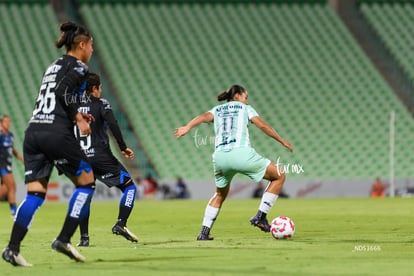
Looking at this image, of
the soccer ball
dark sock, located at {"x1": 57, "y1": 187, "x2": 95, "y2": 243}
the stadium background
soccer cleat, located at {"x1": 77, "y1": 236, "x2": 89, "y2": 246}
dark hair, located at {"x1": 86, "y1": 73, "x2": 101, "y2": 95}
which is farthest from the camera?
the stadium background

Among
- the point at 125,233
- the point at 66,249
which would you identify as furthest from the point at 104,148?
the point at 66,249

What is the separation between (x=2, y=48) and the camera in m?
34.1

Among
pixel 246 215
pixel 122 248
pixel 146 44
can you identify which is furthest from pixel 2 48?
pixel 122 248

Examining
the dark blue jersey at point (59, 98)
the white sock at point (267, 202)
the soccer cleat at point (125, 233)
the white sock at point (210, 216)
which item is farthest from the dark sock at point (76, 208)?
the white sock at point (267, 202)

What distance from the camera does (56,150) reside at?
29.3 ft

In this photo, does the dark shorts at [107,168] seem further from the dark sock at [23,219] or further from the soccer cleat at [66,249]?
the soccer cleat at [66,249]

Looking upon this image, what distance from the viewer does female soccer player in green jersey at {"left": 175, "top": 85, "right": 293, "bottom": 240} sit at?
40.7ft

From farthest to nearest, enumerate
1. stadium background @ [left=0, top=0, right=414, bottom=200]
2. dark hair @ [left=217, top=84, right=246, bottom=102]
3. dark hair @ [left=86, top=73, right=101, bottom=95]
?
stadium background @ [left=0, top=0, right=414, bottom=200] < dark hair @ [left=217, top=84, right=246, bottom=102] < dark hair @ [left=86, top=73, right=101, bottom=95]

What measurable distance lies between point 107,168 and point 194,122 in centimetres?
133

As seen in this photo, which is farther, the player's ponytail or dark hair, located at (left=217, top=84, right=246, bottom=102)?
dark hair, located at (left=217, top=84, right=246, bottom=102)

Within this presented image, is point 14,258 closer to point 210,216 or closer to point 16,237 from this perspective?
point 16,237

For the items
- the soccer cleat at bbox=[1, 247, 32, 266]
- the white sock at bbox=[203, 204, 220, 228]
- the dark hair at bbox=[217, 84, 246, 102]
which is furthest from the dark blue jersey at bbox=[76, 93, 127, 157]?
the soccer cleat at bbox=[1, 247, 32, 266]

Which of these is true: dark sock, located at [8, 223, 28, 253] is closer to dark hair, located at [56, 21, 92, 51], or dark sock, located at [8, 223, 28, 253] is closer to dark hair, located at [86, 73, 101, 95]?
dark hair, located at [56, 21, 92, 51]

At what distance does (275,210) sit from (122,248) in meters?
10.7
